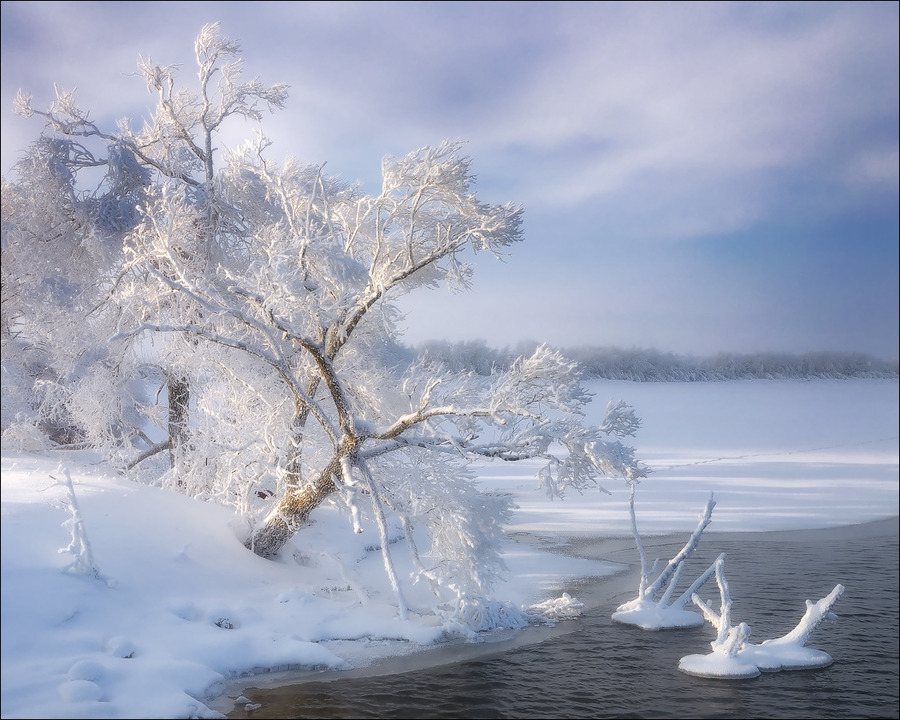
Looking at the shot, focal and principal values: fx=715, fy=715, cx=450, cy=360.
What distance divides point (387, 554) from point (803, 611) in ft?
17.0

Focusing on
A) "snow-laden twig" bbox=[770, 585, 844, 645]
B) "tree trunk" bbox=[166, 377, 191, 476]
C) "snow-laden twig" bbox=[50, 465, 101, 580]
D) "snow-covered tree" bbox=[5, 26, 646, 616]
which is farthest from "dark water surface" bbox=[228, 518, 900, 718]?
"tree trunk" bbox=[166, 377, 191, 476]

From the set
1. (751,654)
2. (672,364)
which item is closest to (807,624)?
(751,654)

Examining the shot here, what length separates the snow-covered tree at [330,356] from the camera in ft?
28.2

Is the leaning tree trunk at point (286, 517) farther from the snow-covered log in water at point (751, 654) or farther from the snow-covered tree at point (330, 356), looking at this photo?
the snow-covered log in water at point (751, 654)

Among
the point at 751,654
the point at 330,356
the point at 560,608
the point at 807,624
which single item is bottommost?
the point at 560,608

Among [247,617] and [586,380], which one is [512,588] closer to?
[586,380]

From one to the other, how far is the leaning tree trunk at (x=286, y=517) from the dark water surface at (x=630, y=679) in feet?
9.84

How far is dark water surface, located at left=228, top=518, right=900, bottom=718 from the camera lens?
5.98 metres

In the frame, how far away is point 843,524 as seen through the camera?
15.4m

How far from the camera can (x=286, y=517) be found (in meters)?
9.73

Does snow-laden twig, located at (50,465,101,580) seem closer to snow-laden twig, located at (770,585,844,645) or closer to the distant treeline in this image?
the distant treeline

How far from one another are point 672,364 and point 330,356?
613 cm

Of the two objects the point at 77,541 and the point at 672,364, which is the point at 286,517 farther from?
the point at 672,364

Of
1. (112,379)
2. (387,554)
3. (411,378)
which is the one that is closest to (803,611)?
(387,554)
